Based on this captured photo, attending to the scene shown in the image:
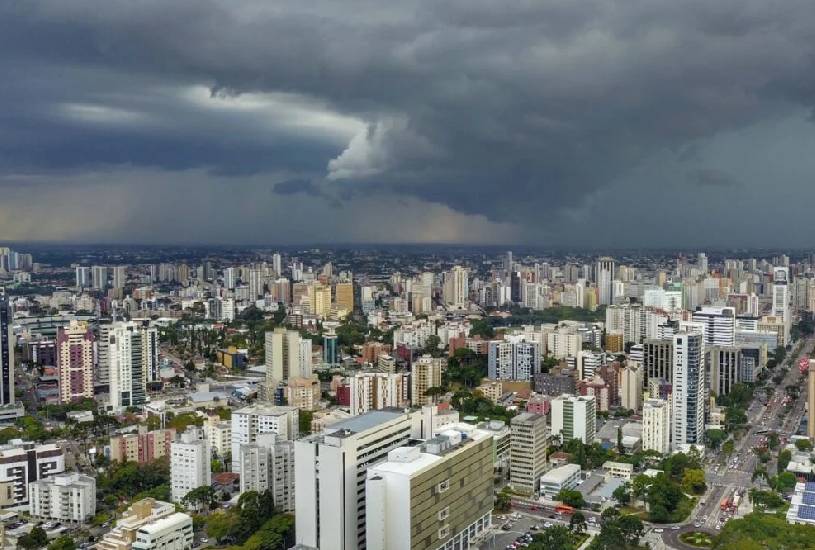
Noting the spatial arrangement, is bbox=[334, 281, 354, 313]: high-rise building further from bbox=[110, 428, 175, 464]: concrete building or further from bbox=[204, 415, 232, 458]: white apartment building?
bbox=[110, 428, 175, 464]: concrete building

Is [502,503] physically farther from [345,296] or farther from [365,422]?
[345,296]

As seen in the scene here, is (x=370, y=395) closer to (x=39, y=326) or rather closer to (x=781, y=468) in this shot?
(x=781, y=468)

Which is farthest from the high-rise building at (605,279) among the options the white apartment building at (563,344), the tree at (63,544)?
the tree at (63,544)

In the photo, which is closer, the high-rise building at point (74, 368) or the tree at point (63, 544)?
the tree at point (63, 544)

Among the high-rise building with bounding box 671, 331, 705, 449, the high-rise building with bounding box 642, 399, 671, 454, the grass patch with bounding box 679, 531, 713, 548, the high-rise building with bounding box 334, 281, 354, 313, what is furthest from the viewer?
the high-rise building with bounding box 334, 281, 354, 313

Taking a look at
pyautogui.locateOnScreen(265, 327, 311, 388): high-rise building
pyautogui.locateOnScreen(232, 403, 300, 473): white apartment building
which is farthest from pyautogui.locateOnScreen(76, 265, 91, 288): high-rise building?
pyautogui.locateOnScreen(232, 403, 300, 473): white apartment building

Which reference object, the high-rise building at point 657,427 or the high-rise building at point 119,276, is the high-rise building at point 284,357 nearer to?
the high-rise building at point 657,427
